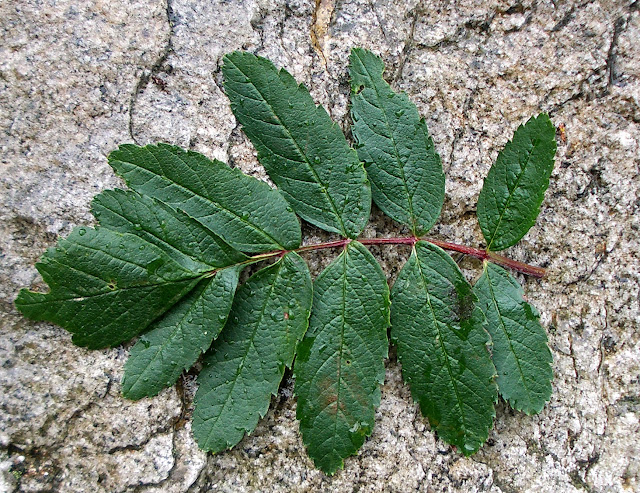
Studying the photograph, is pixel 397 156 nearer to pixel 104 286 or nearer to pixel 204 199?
pixel 204 199

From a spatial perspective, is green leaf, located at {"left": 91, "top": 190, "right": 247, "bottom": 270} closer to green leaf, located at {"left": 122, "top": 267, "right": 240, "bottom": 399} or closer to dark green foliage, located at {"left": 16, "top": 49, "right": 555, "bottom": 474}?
dark green foliage, located at {"left": 16, "top": 49, "right": 555, "bottom": 474}

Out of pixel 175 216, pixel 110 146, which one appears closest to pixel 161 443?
pixel 175 216

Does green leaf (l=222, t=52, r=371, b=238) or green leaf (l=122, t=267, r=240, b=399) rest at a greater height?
green leaf (l=222, t=52, r=371, b=238)

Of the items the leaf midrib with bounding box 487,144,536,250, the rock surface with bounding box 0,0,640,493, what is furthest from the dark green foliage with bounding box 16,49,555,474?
the rock surface with bounding box 0,0,640,493

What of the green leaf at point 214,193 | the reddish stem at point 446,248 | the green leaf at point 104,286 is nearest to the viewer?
the green leaf at point 104,286

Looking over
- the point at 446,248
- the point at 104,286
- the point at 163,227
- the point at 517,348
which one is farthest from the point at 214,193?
the point at 517,348

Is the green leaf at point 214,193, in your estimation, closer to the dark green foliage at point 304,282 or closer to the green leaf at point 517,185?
the dark green foliage at point 304,282

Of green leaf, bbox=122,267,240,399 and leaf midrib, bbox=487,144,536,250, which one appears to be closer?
green leaf, bbox=122,267,240,399

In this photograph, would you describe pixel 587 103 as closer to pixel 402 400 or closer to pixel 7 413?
pixel 402 400

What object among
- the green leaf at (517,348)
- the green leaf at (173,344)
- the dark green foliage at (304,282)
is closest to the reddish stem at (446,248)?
the dark green foliage at (304,282)
